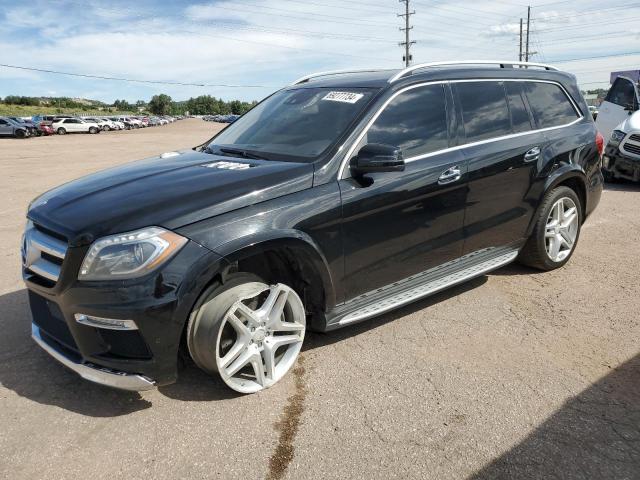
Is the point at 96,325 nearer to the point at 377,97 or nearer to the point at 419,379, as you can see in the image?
→ the point at 419,379

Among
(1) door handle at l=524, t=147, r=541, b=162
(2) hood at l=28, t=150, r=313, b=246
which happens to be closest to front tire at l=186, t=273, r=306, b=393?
(2) hood at l=28, t=150, r=313, b=246

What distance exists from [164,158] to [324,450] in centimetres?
244

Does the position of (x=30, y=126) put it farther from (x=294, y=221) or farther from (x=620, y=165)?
(x=294, y=221)

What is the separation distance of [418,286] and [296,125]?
4.77 ft

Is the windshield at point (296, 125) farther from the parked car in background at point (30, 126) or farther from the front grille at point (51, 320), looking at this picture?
the parked car in background at point (30, 126)

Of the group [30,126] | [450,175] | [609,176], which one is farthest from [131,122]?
[450,175]

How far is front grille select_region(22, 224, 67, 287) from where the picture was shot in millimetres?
2816

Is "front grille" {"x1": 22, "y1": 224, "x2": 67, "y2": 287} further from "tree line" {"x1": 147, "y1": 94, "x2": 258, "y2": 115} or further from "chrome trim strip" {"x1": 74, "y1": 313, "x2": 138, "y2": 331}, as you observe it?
"tree line" {"x1": 147, "y1": 94, "x2": 258, "y2": 115}

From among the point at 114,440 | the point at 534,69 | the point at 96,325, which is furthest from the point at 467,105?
the point at 114,440

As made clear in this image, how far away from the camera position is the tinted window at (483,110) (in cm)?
410

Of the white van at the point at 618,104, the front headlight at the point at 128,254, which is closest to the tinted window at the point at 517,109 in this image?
the front headlight at the point at 128,254

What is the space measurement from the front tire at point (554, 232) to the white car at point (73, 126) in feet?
159

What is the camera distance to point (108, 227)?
2717mm

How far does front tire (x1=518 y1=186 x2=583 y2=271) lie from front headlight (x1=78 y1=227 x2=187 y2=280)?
3.34 meters
